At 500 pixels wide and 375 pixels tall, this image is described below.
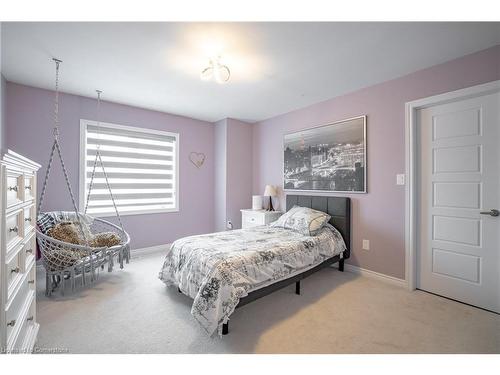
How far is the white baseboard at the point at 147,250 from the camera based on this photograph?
3.65 metres

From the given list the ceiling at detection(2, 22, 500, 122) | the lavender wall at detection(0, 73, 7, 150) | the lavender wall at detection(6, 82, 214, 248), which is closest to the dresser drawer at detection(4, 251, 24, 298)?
the ceiling at detection(2, 22, 500, 122)

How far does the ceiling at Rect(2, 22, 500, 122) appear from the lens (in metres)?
1.81

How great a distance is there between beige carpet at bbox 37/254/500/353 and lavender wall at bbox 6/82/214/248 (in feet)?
4.28

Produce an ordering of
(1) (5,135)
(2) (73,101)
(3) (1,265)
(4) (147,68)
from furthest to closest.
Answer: (2) (73,101), (1) (5,135), (4) (147,68), (3) (1,265)

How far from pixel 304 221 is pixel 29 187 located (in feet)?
8.34

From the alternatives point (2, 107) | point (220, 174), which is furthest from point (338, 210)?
point (2, 107)

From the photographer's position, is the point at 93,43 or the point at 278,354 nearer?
the point at 278,354

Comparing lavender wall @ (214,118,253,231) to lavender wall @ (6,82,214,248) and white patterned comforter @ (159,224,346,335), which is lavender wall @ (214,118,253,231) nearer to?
lavender wall @ (6,82,214,248)

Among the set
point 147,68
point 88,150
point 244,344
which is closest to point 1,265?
point 244,344

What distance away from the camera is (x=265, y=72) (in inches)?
99.0

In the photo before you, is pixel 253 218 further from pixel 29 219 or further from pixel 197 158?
pixel 29 219

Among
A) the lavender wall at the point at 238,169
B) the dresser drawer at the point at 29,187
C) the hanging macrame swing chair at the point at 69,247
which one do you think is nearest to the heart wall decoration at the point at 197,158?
the lavender wall at the point at 238,169
